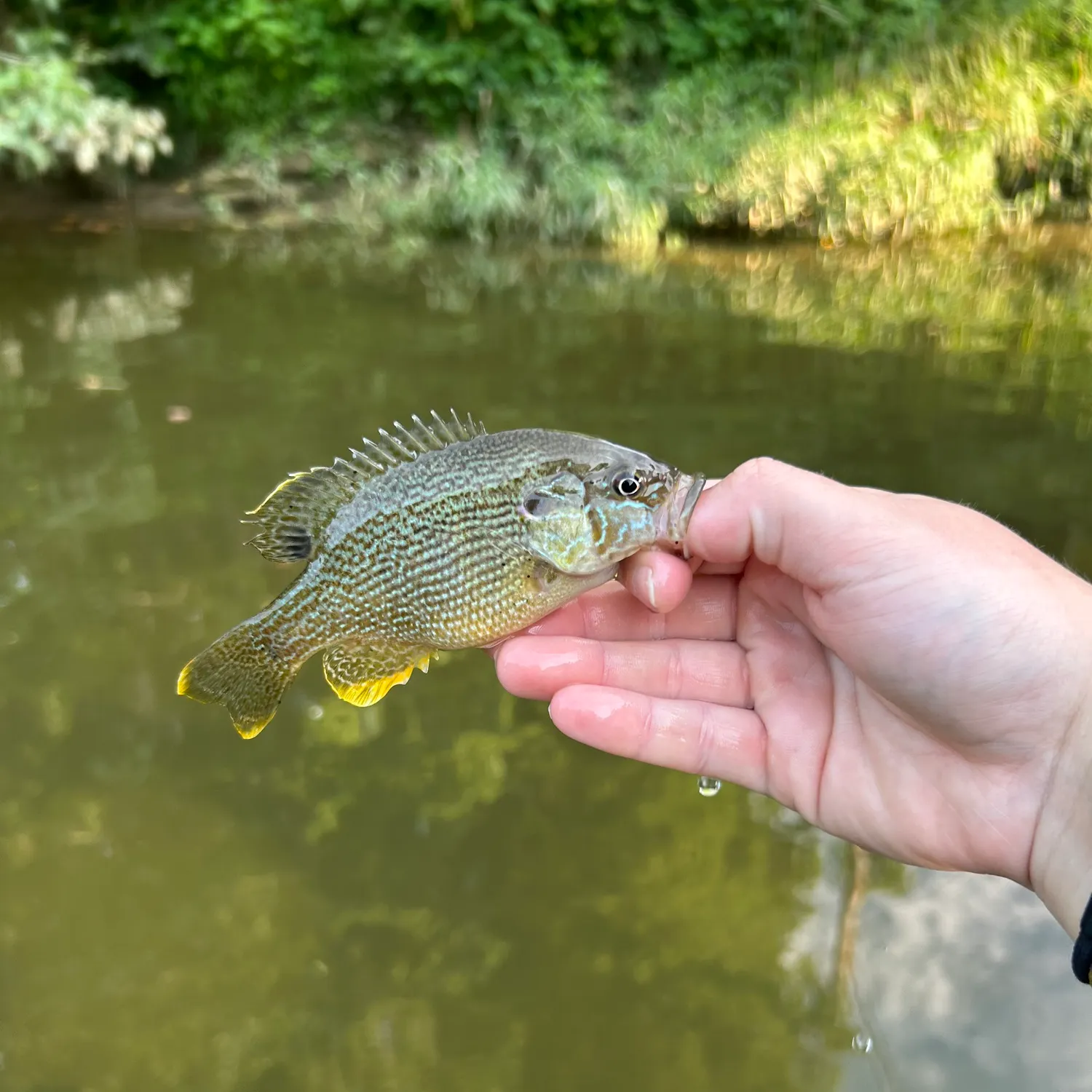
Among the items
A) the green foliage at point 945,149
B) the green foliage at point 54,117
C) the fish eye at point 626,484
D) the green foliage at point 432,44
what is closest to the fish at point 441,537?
the fish eye at point 626,484

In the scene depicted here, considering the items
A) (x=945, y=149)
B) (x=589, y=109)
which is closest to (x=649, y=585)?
(x=945, y=149)

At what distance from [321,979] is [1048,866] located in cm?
236

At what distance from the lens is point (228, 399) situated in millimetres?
7301

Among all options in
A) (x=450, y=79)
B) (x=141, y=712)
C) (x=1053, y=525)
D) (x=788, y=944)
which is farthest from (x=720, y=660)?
(x=450, y=79)

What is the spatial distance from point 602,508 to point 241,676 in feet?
3.67

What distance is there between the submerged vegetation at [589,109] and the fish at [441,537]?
33.9ft

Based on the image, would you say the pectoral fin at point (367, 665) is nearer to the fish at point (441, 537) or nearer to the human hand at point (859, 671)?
the fish at point (441, 537)

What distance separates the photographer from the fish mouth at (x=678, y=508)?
7.94 ft

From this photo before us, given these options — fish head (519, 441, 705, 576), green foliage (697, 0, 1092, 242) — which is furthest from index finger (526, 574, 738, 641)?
green foliage (697, 0, 1092, 242)

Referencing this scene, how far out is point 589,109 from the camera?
44.1ft

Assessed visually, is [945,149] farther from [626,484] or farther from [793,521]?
[626,484]

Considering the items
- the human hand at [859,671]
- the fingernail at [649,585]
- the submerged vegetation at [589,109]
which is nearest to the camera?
the human hand at [859,671]

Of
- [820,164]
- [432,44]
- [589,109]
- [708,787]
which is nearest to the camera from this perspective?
[708,787]

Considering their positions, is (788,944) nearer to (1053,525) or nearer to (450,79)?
(1053,525)
